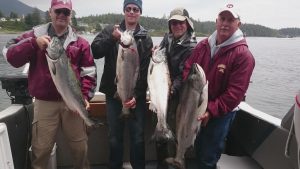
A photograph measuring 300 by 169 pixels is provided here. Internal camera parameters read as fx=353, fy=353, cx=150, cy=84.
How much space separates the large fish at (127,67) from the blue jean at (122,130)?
0.37 meters

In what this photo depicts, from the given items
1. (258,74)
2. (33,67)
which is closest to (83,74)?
(33,67)

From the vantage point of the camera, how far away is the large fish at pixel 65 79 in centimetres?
366

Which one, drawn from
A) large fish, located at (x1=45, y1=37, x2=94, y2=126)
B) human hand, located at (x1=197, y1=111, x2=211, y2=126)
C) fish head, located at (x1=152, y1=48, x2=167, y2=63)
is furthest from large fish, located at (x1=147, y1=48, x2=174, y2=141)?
large fish, located at (x1=45, y1=37, x2=94, y2=126)

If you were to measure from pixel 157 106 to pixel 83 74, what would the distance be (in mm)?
976

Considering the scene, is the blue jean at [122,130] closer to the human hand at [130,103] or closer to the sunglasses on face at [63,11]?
the human hand at [130,103]

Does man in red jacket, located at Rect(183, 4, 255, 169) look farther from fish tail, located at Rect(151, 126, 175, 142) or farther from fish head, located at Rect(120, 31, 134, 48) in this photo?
fish head, located at Rect(120, 31, 134, 48)

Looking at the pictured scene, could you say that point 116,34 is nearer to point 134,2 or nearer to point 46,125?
point 134,2

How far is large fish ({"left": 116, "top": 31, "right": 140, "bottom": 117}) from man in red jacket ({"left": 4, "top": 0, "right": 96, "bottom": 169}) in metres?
0.42

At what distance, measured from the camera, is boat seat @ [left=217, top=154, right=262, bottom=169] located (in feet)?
16.0

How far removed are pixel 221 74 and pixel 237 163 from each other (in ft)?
5.60

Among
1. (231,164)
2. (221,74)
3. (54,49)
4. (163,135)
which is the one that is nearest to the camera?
(54,49)

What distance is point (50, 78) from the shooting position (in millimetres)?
3967

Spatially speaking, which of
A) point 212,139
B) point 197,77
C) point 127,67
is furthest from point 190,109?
point 127,67

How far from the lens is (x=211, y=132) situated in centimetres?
405
